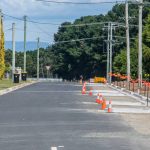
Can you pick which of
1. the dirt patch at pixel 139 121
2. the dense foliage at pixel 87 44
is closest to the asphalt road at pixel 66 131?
the dirt patch at pixel 139 121

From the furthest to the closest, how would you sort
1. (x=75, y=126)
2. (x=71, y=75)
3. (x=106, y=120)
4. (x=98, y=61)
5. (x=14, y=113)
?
(x=71, y=75) → (x=98, y=61) → (x=14, y=113) → (x=106, y=120) → (x=75, y=126)

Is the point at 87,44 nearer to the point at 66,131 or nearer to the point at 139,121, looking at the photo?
the point at 139,121

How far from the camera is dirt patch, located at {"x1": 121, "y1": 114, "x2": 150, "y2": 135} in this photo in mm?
20250

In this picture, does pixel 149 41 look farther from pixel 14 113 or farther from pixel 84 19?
pixel 84 19

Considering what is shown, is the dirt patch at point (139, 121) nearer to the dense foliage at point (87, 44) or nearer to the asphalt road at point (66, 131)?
the asphalt road at point (66, 131)

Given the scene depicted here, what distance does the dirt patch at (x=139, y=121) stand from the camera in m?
20.2

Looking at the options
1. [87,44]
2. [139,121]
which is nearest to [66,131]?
[139,121]

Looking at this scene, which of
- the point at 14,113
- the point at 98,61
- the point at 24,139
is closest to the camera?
the point at 24,139

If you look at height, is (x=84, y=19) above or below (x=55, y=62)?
above

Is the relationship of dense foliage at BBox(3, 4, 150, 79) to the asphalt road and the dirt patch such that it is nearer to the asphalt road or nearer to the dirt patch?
the dirt patch

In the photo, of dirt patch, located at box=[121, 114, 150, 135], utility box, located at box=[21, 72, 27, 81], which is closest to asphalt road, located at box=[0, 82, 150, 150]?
dirt patch, located at box=[121, 114, 150, 135]

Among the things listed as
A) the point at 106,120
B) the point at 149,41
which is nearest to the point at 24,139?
the point at 106,120

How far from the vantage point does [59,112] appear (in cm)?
2762

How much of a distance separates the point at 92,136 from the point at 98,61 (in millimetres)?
101328
